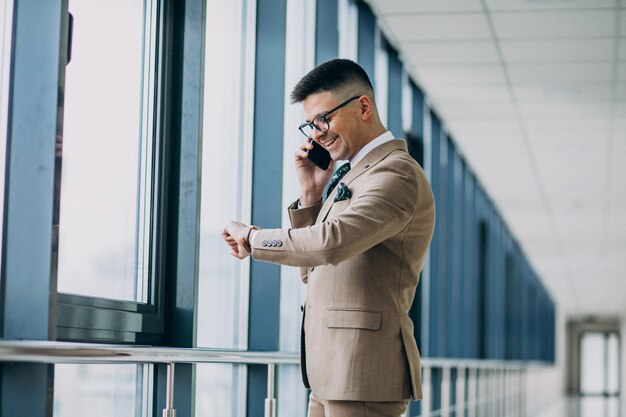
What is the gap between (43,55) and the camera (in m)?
2.11

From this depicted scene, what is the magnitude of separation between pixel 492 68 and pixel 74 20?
4077 mm

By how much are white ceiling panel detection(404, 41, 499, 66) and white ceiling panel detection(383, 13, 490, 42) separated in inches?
4.2

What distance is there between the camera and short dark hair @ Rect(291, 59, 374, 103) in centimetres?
223

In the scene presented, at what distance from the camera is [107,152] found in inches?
109

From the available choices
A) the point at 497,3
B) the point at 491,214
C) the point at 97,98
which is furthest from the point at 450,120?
the point at 97,98

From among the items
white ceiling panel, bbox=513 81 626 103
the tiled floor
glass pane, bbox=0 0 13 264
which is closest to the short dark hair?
glass pane, bbox=0 0 13 264

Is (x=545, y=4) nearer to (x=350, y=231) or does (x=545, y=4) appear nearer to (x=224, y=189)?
(x=224, y=189)

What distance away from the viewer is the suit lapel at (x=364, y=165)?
2.19 meters

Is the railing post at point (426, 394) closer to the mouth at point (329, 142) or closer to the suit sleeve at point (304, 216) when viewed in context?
the suit sleeve at point (304, 216)

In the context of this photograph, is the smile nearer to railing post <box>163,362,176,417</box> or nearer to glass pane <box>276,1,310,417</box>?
railing post <box>163,362,176,417</box>

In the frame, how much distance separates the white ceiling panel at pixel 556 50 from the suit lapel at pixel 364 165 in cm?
368

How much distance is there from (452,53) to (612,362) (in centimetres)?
3046

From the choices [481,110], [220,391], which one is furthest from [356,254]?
[481,110]

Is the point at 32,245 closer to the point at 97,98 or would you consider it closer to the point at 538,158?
the point at 97,98
